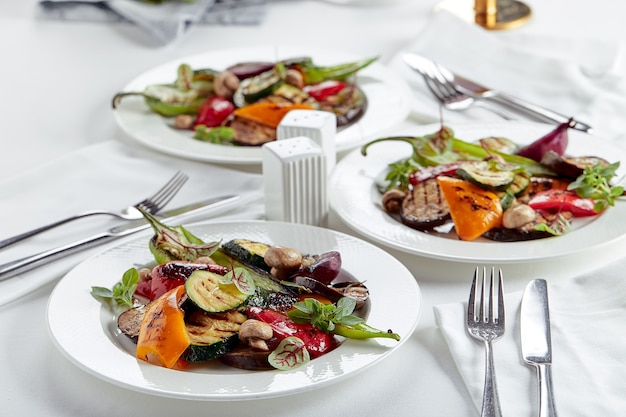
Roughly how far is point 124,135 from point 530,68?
43.5 inches

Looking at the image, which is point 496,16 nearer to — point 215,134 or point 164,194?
point 215,134

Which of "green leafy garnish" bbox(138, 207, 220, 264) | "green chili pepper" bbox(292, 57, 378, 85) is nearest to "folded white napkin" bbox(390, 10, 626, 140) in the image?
"green chili pepper" bbox(292, 57, 378, 85)

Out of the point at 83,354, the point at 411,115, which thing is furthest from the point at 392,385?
the point at 411,115

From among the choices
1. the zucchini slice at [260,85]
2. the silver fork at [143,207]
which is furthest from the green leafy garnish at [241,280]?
the zucchini slice at [260,85]

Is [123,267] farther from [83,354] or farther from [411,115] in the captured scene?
[411,115]

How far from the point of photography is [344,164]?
72.7 inches

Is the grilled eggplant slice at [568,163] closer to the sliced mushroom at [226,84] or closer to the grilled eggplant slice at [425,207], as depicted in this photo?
the grilled eggplant slice at [425,207]

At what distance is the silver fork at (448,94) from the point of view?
2.24 metres

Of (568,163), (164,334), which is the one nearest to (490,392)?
(164,334)

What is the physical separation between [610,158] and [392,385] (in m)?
0.85

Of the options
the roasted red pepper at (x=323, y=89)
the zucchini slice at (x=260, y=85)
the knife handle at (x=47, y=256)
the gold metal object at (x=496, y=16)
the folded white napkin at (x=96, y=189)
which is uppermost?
the zucchini slice at (x=260, y=85)

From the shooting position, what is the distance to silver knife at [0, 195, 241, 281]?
157 centimetres

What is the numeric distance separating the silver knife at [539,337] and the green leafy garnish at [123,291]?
0.59 m

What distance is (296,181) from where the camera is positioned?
166 centimetres
